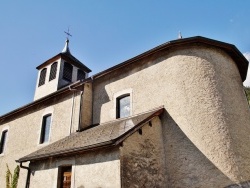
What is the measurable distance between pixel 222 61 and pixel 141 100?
397cm

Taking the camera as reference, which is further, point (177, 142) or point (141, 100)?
point (141, 100)

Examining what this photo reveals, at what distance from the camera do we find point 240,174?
307 inches

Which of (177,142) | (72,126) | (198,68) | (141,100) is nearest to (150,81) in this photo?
(141,100)

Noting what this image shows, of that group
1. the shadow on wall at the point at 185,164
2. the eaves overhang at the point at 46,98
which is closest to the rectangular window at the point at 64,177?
the shadow on wall at the point at 185,164

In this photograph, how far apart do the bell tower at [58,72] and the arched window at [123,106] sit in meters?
8.13

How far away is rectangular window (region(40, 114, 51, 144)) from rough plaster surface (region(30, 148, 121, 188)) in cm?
431

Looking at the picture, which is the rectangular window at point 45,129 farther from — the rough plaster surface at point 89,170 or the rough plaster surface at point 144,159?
the rough plaster surface at point 144,159

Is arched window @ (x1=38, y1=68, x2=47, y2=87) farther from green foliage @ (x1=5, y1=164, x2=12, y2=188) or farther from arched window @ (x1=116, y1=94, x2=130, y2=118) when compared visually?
arched window @ (x1=116, y1=94, x2=130, y2=118)

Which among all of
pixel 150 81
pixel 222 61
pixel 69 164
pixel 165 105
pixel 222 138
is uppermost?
pixel 222 61

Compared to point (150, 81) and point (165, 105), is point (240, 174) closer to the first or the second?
point (165, 105)

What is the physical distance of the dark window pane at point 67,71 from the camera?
1881 cm

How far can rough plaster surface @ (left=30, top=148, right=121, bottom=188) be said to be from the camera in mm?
7121

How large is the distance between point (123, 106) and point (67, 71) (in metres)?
9.67

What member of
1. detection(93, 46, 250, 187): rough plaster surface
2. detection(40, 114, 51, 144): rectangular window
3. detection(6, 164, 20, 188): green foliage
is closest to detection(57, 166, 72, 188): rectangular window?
detection(93, 46, 250, 187): rough plaster surface
